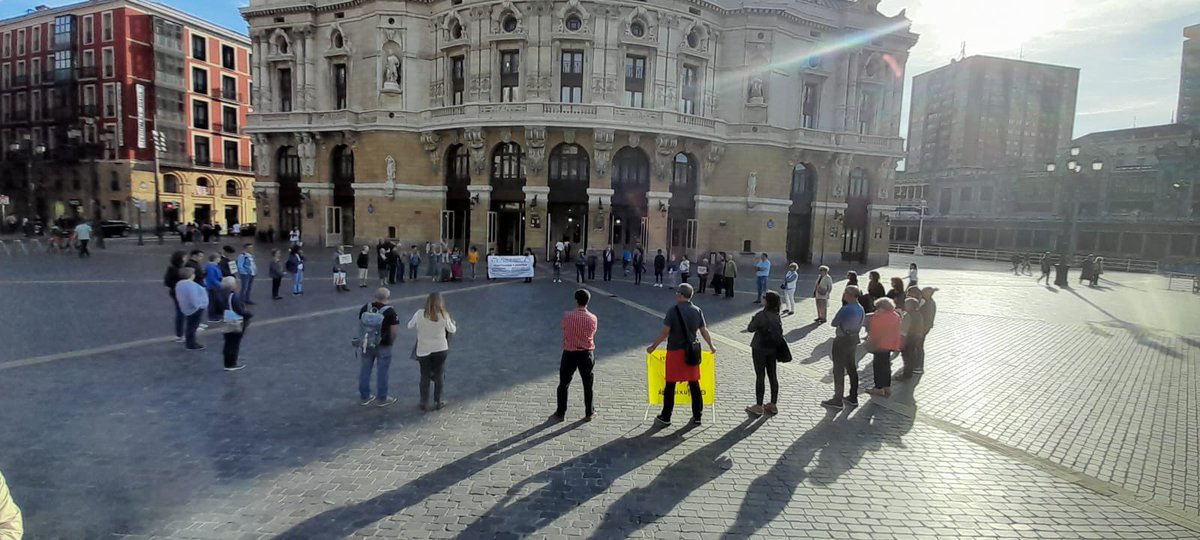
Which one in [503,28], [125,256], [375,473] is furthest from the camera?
[503,28]

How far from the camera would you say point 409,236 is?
116 ft

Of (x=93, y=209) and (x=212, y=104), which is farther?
(x=212, y=104)

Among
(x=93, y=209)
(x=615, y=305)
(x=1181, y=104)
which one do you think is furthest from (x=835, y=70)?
(x=1181, y=104)

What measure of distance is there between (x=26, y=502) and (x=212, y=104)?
6081 cm

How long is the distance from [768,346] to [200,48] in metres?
63.6

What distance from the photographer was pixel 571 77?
1239 inches

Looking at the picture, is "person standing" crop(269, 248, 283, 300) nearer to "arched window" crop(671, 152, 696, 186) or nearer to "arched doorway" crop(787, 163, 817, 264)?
"arched window" crop(671, 152, 696, 186)

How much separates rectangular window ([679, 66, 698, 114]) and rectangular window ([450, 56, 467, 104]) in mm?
13117

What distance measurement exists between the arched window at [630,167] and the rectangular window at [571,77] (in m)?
3.91

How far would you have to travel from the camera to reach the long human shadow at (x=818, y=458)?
5484 millimetres

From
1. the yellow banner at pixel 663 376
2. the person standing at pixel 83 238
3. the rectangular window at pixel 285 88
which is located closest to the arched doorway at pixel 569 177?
the rectangular window at pixel 285 88

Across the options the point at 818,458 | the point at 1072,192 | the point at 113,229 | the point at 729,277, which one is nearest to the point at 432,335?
the point at 818,458

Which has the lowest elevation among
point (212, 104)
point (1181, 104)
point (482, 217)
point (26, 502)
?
point (26, 502)

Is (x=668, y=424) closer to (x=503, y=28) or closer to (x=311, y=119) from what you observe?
(x=503, y=28)
